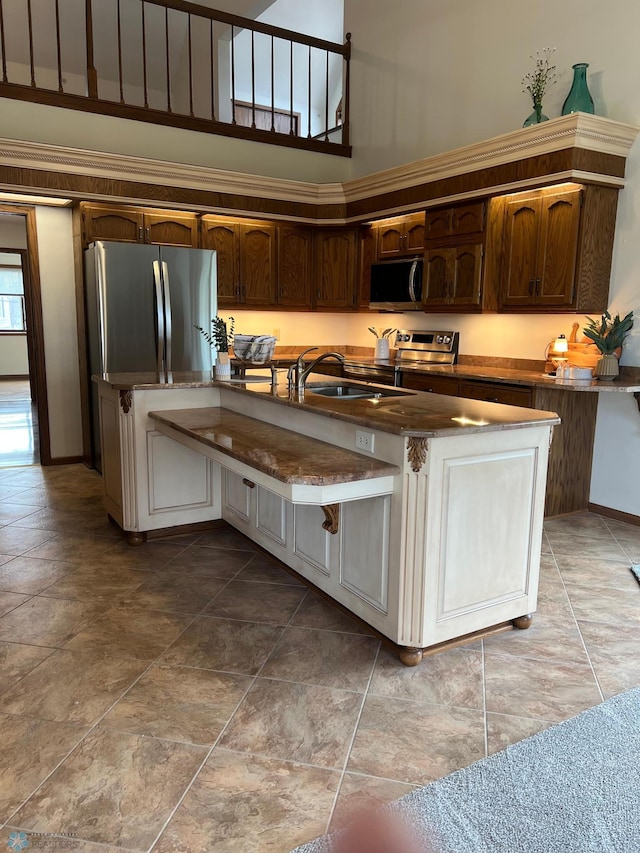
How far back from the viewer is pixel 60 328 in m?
5.63

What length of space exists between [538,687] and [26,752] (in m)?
1.78

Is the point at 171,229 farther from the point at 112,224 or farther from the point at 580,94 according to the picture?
the point at 580,94

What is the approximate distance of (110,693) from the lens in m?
2.29

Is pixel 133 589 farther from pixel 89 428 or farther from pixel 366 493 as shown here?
pixel 89 428

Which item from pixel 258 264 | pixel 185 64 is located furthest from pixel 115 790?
→ pixel 185 64

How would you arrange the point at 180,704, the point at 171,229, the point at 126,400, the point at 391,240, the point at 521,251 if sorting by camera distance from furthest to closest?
1. the point at 391,240
2. the point at 171,229
3. the point at 521,251
4. the point at 126,400
5. the point at 180,704

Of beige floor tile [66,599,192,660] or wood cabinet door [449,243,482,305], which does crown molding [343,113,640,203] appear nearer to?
wood cabinet door [449,243,482,305]

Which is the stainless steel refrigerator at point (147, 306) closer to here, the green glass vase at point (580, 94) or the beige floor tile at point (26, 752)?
the green glass vase at point (580, 94)

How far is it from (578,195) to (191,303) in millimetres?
3042

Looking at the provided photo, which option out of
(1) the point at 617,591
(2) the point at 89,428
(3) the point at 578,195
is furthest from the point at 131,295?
(1) the point at 617,591

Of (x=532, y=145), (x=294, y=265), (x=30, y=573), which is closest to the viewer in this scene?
(x=30, y=573)

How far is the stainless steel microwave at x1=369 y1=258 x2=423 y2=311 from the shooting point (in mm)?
Answer: 5633

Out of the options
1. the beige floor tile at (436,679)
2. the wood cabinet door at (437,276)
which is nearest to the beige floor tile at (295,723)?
the beige floor tile at (436,679)

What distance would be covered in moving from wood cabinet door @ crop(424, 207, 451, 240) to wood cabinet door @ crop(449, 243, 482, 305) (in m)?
0.23
